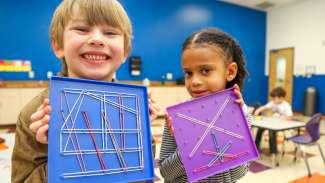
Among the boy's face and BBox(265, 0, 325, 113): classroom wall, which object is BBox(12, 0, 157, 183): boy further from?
BBox(265, 0, 325, 113): classroom wall

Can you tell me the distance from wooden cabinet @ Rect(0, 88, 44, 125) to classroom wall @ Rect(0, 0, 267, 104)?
580mm

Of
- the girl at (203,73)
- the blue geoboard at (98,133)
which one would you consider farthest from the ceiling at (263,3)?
the blue geoboard at (98,133)

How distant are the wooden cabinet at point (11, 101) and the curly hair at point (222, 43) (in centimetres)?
535

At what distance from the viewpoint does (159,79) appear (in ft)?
24.5

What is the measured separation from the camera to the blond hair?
0.77 meters

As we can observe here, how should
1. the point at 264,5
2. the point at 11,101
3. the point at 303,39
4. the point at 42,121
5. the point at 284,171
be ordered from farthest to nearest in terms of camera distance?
the point at 264,5, the point at 303,39, the point at 11,101, the point at 284,171, the point at 42,121

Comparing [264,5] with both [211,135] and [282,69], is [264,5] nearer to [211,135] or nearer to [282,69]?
[282,69]

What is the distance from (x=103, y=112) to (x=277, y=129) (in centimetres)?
292

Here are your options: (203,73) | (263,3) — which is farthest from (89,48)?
(263,3)

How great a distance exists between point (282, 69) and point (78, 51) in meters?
9.48

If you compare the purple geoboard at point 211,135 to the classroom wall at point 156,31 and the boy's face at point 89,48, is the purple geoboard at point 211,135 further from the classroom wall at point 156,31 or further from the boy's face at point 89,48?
the classroom wall at point 156,31

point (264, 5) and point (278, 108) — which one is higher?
point (264, 5)

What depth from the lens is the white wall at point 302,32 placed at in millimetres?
7742

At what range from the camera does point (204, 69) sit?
3.41ft
